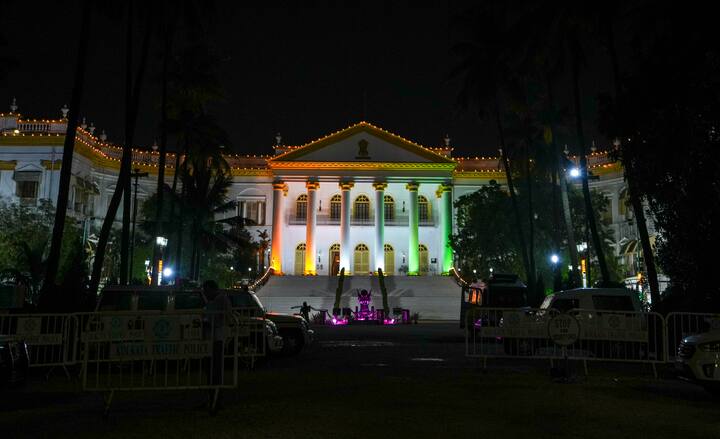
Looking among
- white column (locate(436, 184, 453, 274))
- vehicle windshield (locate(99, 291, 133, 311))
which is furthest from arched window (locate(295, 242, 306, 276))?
vehicle windshield (locate(99, 291, 133, 311))

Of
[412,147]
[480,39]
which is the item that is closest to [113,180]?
[412,147]

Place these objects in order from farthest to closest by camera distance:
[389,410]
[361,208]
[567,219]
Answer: [361,208], [567,219], [389,410]

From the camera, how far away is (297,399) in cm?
939

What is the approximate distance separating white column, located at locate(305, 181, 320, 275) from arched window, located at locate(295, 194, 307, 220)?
2814mm

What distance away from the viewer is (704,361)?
9953 mm

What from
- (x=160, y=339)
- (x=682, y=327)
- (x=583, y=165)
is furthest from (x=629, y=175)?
(x=160, y=339)

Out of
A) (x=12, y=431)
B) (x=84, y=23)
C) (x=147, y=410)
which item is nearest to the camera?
(x=12, y=431)

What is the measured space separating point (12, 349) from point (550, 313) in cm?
942

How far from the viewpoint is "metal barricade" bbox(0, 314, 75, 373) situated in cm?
1168

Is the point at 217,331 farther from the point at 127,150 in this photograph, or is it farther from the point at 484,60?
the point at 484,60

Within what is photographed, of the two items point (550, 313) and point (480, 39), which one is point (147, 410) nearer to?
point (550, 313)

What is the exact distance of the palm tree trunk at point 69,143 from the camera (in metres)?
18.0

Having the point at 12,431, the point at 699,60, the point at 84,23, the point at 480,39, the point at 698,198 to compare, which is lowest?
the point at 12,431

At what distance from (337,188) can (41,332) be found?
4770cm
